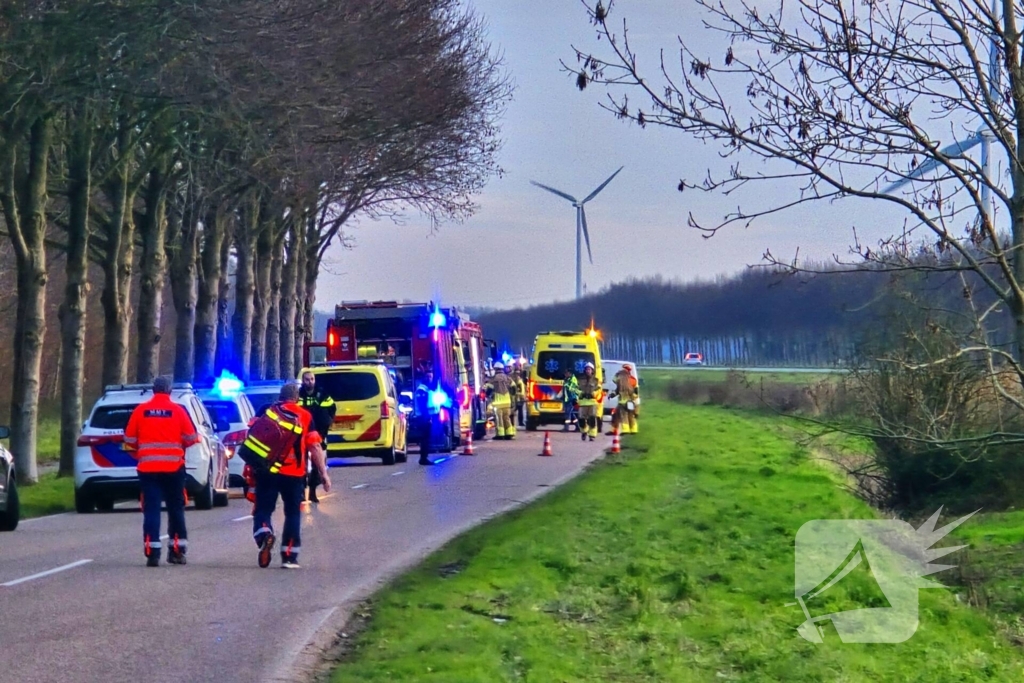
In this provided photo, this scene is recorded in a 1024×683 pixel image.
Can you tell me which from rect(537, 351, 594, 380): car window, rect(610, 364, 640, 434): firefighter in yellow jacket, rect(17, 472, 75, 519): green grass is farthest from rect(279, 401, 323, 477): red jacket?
rect(537, 351, 594, 380): car window

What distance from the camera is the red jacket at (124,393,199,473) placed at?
1455cm

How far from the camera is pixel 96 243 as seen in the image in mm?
31859

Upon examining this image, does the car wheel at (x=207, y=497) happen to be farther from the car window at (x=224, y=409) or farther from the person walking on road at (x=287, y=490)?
the person walking on road at (x=287, y=490)

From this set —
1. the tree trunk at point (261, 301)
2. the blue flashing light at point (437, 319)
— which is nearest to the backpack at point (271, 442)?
the blue flashing light at point (437, 319)

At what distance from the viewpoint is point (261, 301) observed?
43.9 metres

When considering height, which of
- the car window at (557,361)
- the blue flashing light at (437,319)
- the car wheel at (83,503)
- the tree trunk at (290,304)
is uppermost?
the tree trunk at (290,304)

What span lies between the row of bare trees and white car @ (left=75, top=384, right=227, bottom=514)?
4785 millimetres

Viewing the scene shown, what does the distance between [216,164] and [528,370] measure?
17222mm

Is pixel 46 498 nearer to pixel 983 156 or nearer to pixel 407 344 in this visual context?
pixel 407 344

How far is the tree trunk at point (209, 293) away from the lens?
37.7 metres

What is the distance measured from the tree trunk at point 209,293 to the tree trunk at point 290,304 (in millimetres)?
8862

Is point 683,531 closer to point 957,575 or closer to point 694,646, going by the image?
point 957,575

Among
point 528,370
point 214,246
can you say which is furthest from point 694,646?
point 528,370

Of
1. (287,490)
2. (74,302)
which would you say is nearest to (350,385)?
(74,302)
